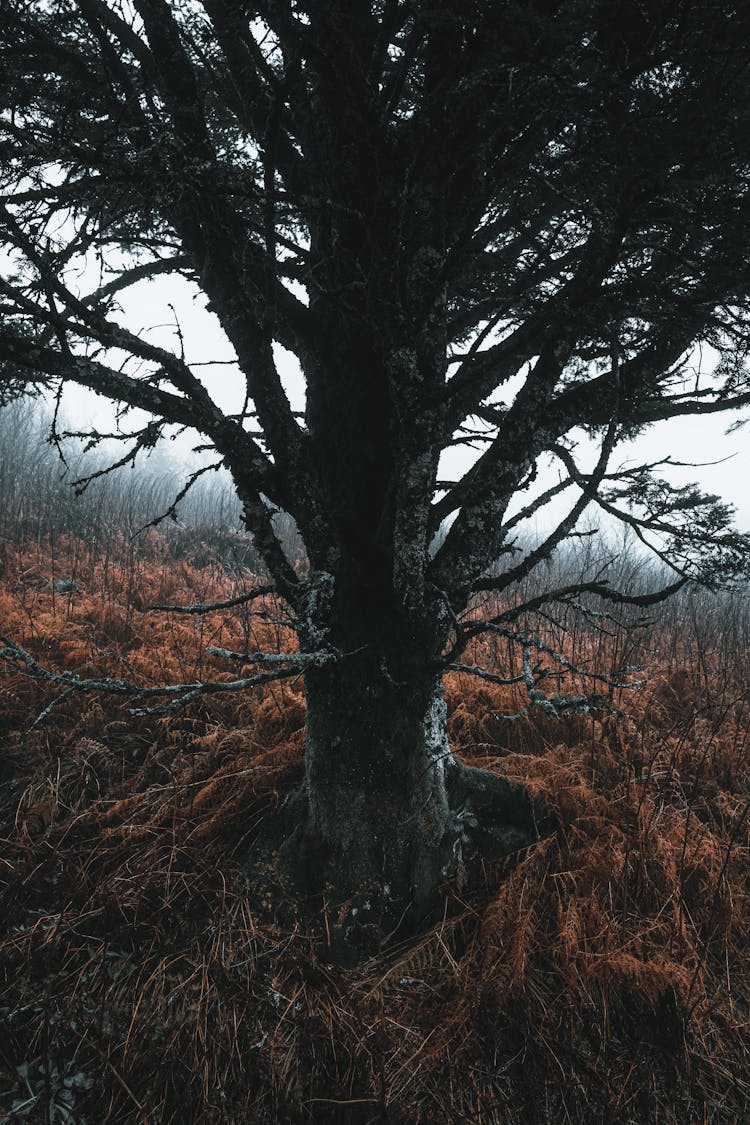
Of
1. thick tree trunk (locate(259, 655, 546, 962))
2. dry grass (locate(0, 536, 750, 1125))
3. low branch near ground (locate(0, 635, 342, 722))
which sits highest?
low branch near ground (locate(0, 635, 342, 722))

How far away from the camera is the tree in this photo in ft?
Answer: 4.29

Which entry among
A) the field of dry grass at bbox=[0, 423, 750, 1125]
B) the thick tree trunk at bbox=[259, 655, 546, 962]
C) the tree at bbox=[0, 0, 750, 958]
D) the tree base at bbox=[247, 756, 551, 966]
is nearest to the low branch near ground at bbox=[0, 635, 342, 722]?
the tree at bbox=[0, 0, 750, 958]

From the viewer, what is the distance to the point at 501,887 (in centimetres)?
227

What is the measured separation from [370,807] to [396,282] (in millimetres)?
1997

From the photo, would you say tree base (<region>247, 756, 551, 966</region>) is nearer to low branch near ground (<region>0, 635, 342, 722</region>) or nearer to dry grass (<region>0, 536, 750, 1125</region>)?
dry grass (<region>0, 536, 750, 1125</region>)

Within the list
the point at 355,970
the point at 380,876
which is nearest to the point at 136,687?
the point at 380,876

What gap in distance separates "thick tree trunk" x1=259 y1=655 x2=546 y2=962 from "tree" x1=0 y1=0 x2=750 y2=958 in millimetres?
12

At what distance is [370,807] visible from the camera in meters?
2.18

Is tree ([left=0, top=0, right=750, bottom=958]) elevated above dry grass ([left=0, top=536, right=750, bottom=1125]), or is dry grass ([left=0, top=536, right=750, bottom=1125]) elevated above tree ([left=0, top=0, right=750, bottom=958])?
tree ([left=0, top=0, right=750, bottom=958])

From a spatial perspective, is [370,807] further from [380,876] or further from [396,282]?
[396,282]

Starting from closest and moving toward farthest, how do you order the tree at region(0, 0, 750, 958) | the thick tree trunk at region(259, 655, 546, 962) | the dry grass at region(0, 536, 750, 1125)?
the tree at region(0, 0, 750, 958) < the dry grass at region(0, 536, 750, 1125) < the thick tree trunk at region(259, 655, 546, 962)

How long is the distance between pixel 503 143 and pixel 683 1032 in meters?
3.00

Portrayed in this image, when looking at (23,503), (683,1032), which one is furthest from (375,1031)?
(23,503)

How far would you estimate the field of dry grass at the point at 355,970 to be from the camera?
1.67m
